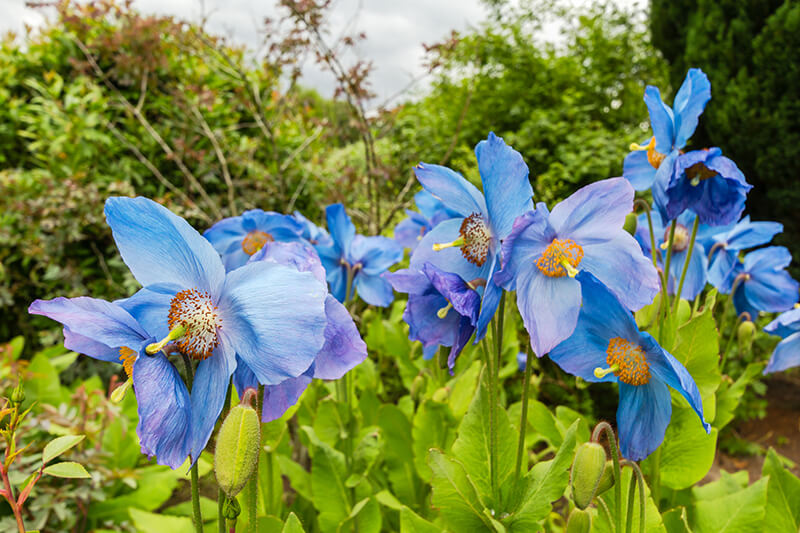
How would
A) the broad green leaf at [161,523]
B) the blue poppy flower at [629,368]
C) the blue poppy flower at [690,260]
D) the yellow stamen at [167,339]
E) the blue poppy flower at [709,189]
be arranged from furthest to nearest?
1. the blue poppy flower at [690,260]
2. the broad green leaf at [161,523]
3. the blue poppy flower at [709,189]
4. the blue poppy flower at [629,368]
5. the yellow stamen at [167,339]

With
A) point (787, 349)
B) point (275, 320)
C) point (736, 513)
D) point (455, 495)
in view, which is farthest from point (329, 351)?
point (787, 349)

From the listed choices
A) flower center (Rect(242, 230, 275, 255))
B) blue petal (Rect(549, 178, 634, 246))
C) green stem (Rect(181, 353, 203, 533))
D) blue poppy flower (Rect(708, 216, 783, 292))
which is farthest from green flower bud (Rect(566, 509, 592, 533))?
blue poppy flower (Rect(708, 216, 783, 292))

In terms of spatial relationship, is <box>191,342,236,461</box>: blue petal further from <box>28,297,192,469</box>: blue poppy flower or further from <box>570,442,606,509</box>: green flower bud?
<box>570,442,606,509</box>: green flower bud

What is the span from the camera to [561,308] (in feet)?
2.56

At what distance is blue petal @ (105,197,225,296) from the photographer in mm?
651

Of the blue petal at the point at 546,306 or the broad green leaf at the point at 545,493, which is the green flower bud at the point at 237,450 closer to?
the blue petal at the point at 546,306

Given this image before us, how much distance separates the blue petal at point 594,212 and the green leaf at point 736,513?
73 cm

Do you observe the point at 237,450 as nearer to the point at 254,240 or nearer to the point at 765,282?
the point at 254,240

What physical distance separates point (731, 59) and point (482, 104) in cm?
226

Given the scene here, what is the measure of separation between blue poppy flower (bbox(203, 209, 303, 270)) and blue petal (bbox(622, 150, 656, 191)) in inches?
33.3

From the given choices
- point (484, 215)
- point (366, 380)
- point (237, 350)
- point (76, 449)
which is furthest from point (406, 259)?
point (237, 350)

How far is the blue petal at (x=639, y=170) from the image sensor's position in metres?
1.33

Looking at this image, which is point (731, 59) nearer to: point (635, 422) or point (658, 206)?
point (658, 206)

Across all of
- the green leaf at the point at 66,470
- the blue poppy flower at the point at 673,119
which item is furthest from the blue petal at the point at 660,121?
the green leaf at the point at 66,470
